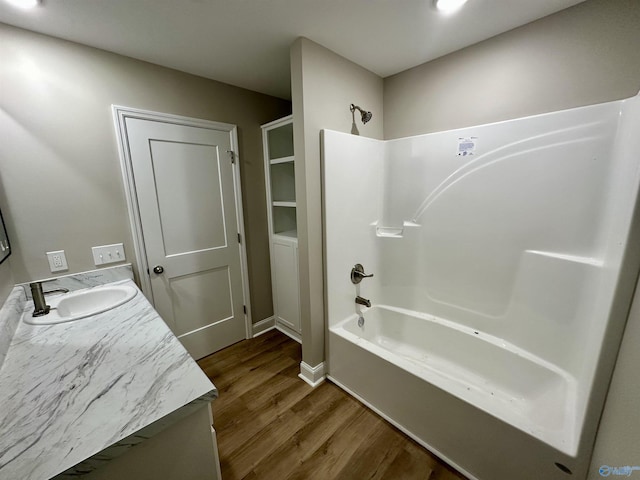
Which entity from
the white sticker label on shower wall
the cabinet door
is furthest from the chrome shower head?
the cabinet door

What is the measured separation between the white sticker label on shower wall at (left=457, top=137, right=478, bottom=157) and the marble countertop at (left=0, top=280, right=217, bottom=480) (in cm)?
193

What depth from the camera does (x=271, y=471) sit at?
1.31 meters

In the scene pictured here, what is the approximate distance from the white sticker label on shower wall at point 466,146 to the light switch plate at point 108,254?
2.44 metres

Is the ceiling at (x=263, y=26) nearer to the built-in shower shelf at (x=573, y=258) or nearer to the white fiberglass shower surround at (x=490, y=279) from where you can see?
the white fiberglass shower surround at (x=490, y=279)

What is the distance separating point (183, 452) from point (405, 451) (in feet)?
4.00

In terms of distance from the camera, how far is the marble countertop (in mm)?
594

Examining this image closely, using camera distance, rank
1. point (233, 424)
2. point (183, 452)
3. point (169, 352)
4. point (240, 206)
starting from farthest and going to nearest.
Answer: point (240, 206) < point (233, 424) < point (169, 352) < point (183, 452)

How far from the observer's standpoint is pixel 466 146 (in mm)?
1688

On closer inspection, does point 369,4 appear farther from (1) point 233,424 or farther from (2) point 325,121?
(1) point 233,424

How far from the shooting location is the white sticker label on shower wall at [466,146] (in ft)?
5.44

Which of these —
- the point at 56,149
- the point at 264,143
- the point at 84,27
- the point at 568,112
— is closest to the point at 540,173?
the point at 568,112

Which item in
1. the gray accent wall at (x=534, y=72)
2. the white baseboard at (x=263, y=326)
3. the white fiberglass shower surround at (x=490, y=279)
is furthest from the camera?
the white baseboard at (x=263, y=326)

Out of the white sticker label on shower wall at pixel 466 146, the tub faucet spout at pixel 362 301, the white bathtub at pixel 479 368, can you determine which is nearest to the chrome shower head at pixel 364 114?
the white sticker label on shower wall at pixel 466 146

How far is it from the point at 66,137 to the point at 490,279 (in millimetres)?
2828
